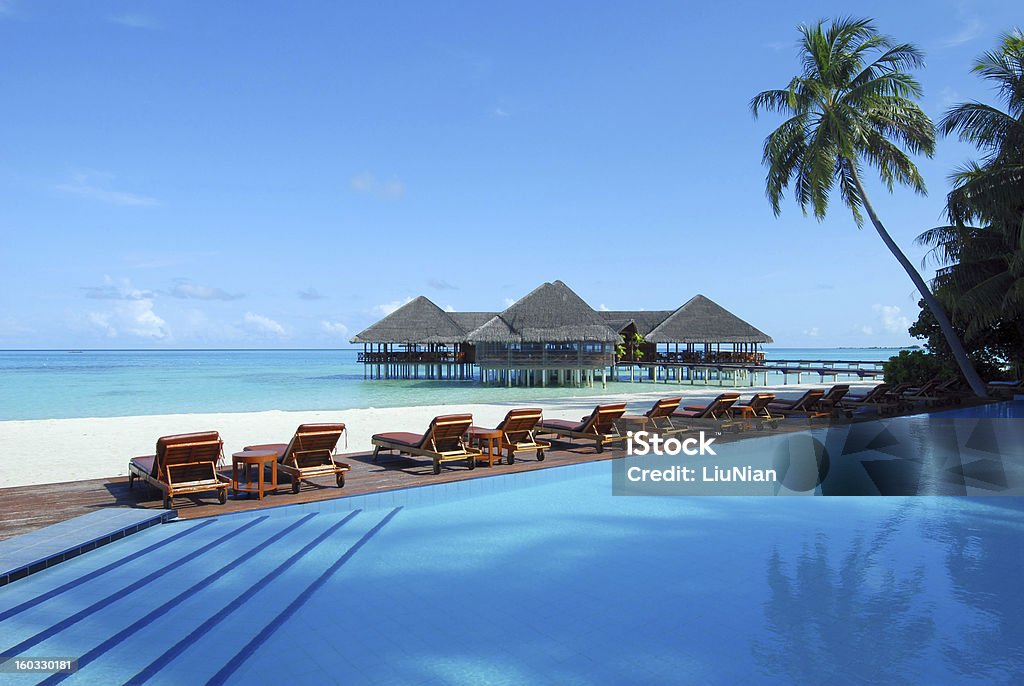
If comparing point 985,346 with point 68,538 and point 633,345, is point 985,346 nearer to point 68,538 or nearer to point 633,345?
point 68,538

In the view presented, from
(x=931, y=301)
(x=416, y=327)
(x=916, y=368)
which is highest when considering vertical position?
(x=416, y=327)

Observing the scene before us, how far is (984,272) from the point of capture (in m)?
17.0

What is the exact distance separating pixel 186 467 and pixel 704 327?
119ft

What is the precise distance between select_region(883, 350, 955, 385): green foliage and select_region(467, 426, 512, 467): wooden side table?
1547 centimetres

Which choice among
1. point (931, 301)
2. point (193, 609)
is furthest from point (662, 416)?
point (931, 301)

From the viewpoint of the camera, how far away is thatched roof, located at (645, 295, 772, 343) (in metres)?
38.5

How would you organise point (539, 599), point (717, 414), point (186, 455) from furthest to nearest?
point (717, 414) < point (186, 455) < point (539, 599)

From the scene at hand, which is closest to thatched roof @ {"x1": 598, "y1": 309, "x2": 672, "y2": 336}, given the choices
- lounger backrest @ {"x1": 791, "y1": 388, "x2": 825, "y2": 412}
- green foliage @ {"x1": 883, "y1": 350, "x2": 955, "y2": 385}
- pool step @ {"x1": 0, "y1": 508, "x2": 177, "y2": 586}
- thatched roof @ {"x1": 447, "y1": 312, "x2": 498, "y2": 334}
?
thatched roof @ {"x1": 447, "y1": 312, "x2": 498, "y2": 334}

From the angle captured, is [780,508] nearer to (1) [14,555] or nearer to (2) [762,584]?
(2) [762,584]

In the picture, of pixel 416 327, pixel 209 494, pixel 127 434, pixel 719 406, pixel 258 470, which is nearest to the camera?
pixel 258 470

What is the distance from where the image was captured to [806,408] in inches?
492

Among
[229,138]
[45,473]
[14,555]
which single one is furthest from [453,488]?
[229,138]

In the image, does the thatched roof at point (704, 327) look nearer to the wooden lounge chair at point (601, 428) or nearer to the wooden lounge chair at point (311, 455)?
the wooden lounge chair at point (601, 428)

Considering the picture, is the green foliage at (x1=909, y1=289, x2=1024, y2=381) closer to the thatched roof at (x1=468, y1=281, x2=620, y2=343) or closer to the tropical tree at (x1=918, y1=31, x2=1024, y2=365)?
the tropical tree at (x1=918, y1=31, x2=1024, y2=365)
